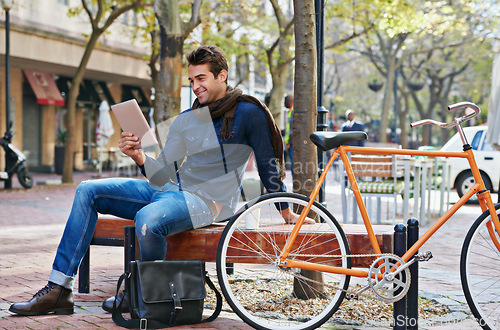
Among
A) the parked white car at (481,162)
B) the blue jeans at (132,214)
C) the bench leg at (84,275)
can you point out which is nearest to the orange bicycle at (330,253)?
the blue jeans at (132,214)

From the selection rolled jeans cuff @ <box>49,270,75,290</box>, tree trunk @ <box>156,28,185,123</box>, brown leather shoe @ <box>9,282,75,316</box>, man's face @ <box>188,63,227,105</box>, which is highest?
tree trunk @ <box>156,28,185,123</box>

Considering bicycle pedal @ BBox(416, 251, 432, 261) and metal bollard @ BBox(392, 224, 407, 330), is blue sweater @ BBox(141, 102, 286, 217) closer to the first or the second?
metal bollard @ BBox(392, 224, 407, 330)

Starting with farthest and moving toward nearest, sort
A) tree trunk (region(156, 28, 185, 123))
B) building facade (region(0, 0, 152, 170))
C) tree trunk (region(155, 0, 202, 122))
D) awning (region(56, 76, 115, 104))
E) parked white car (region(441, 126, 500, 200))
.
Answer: awning (region(56, 76, 115, 104))
building facade (region(0, 0, 152, 170))
parked white car (region(441, 126, 500, 200))
tree trunk (region(156, 28, 185, 123))
tree trunk (region(155, 0, 202, 122))

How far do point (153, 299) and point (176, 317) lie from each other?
18 centimetres

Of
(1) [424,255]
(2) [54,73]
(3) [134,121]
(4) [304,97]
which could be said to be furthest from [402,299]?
(2) [54,73]

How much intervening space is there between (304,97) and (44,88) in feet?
69.0

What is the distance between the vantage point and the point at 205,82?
13.6 ft

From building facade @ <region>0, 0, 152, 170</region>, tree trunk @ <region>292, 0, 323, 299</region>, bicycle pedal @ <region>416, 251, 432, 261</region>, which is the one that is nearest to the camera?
bicycle pedal @ <region>416, 251, 432, 261</region>

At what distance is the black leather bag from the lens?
365cm

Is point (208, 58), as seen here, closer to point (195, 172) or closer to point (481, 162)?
point (195, 172)

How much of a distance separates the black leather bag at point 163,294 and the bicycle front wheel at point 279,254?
0.20m

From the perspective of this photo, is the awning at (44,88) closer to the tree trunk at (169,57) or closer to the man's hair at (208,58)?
the tree trunk at (169,57)

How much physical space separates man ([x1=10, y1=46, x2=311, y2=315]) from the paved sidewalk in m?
0.19

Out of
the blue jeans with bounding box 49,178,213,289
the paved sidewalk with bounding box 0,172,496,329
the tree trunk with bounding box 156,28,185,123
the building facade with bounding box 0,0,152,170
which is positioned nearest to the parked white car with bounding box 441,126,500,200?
the paved sidewalk with bounding box 0,172,496,329
